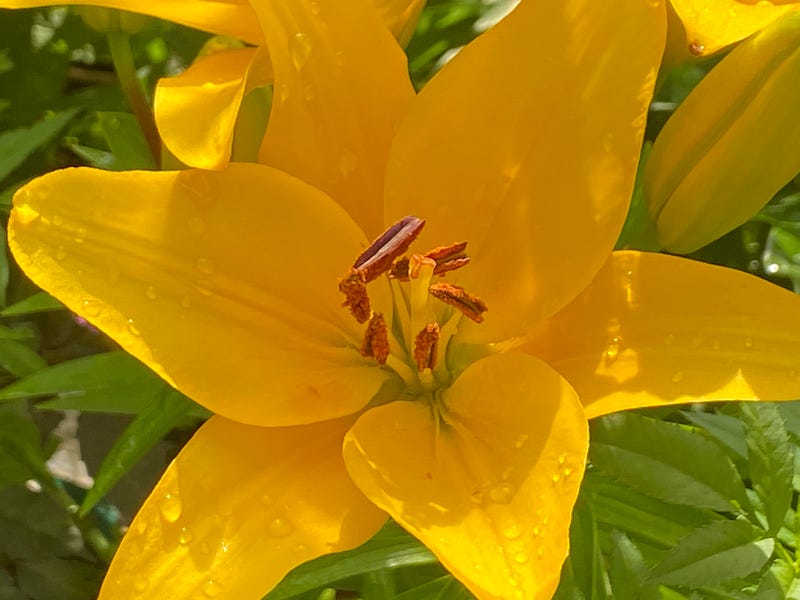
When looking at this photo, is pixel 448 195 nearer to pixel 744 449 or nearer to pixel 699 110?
pixel 699 110

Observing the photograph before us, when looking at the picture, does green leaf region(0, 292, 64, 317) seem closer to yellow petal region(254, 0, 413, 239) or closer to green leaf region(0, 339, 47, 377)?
green leaf region(0, 339, 47, 377)

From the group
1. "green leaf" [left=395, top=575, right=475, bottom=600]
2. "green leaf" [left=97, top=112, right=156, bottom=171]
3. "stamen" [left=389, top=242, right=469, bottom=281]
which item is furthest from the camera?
"green leaf" [left=97, top=112, right=156, bottom=171]

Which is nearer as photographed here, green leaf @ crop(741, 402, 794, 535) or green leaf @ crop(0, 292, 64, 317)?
green leaf @ crop(741, 402, 794, 535)

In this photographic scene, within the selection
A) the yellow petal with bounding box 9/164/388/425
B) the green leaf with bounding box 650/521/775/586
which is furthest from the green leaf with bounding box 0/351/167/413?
the green leaf with bounding box 650/521/775/586

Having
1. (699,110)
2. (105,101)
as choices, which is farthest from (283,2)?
(105,101)

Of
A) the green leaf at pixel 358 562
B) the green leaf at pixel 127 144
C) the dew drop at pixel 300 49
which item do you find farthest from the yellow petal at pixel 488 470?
the green leaf at pixel 127 144

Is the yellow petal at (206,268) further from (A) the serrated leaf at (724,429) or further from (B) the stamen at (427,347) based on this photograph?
(A) the serrated leaf at (724,429)

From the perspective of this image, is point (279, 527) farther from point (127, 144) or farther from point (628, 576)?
point (127, 144)
